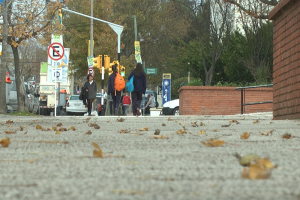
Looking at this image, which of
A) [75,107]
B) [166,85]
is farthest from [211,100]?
[75,107]

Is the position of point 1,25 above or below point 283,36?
above

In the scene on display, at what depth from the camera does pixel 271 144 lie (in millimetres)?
5074

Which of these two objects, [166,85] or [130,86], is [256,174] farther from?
[166,85]

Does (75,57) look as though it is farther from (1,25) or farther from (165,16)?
(1,25)

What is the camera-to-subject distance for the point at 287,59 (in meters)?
11.5

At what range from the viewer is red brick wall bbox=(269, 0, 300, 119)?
10695 millimetres

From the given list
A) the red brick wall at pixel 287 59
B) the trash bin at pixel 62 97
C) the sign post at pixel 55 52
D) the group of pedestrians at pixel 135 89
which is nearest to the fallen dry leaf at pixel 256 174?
the red brick wall at pixel 287 59

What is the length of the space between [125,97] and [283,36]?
12784 mm

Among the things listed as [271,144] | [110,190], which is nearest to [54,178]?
[110,190]

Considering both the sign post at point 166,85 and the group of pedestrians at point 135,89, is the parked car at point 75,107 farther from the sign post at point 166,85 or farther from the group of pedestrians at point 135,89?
the group of pedestrians at point 135,89

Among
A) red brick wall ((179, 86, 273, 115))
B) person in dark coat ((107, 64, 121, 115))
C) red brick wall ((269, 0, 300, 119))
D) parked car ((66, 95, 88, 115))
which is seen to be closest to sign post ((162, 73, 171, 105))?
parked car ((66, 95, 88, 115))

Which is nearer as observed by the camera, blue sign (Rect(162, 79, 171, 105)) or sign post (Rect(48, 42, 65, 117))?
sign post (Rect(48, 42, 65, 117))

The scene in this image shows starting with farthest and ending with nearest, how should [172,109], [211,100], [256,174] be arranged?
[172,109] → [211,100] → [256,174]

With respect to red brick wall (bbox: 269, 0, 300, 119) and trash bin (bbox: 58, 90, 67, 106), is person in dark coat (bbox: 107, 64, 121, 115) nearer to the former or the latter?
red brick wall (bbox: 269, 0, 300, 119)
